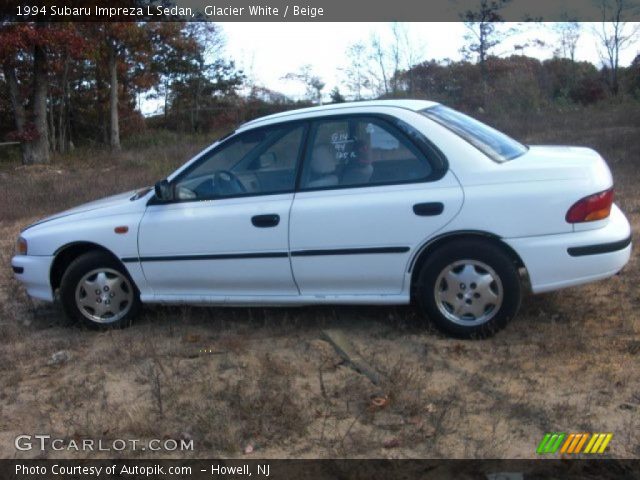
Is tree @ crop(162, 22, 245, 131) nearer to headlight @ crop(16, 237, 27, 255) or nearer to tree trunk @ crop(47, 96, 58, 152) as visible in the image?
tree trunk @ crop(47, 96, 58, 152)

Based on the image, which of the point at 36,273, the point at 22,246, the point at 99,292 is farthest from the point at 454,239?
the point at 22,246

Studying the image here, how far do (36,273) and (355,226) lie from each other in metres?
2.57

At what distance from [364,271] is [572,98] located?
21.3 meters

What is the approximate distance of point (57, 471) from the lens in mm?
3717

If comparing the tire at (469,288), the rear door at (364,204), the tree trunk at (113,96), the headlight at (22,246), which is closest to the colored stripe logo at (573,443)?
the tire at (469,288)

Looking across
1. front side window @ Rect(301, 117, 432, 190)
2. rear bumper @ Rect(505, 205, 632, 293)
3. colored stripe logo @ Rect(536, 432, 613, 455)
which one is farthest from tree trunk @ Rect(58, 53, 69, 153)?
colored stripe logo @ Rect(536, 432, 613, 455)

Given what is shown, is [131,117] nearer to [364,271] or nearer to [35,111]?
[35,111]

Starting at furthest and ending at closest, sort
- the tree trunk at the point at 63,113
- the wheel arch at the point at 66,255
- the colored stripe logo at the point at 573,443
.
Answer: the tree trunk at the point at 63,113
the wheel arch at the point at 66,255
the colored stripe logo at the point at 573,443

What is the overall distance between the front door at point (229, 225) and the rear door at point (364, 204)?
0.13 m

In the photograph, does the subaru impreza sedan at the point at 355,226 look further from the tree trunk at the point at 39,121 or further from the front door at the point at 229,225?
the tree trunk at the point at 39,121

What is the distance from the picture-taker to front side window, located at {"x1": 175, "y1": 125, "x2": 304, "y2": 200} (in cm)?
521

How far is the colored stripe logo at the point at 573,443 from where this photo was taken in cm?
351

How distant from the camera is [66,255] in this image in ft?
18.8

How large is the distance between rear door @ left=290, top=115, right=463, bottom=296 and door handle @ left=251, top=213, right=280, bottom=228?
11 cm
